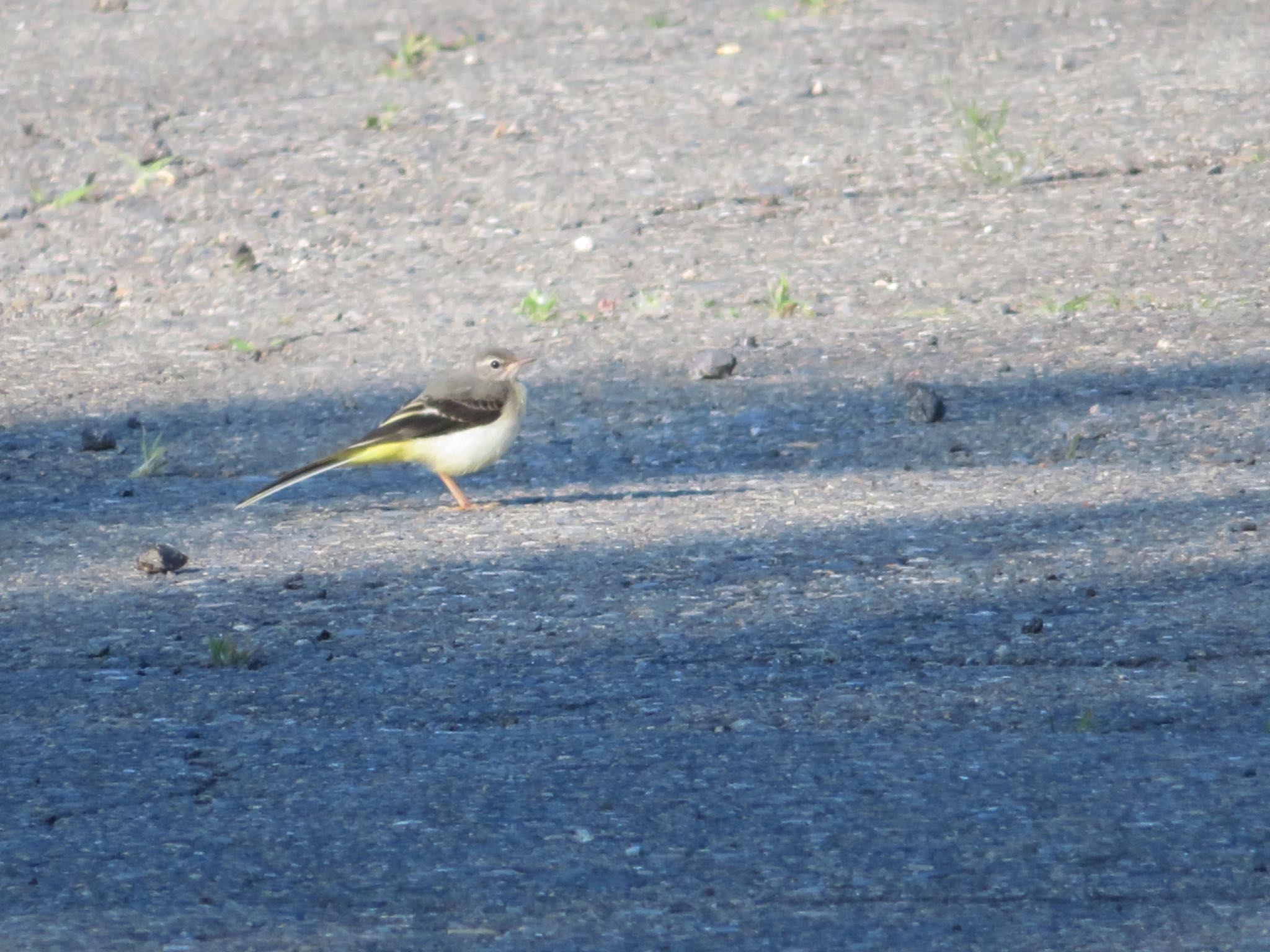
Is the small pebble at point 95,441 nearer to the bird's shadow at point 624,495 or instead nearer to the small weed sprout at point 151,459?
the small weed sprout at point 151,459

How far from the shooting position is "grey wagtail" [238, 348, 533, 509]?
298 inches

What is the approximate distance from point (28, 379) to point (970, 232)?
540 cm

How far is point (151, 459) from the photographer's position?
27.4ft

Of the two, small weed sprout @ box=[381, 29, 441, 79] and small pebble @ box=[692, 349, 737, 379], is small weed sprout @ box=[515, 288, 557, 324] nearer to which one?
small pebble @ box=[692, 349, 737, 379]

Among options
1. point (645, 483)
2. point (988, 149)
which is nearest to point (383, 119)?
point (988, 149)

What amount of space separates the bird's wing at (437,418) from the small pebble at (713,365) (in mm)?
1755

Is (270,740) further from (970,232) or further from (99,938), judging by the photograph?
(970,232)

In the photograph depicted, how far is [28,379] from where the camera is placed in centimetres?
986

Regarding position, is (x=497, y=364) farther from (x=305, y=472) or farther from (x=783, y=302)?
(x=783, y=302)

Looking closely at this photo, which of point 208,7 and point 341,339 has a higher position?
point 208,7

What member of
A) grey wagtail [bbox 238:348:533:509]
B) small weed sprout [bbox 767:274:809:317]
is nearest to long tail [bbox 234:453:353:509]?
grey wagtail [bbox 238:348:533:509]

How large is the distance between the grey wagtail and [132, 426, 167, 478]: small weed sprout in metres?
0.68

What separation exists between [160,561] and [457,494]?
144 centimetres

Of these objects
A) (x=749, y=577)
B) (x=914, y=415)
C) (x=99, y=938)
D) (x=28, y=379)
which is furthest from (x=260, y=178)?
(x=99, y=938)
